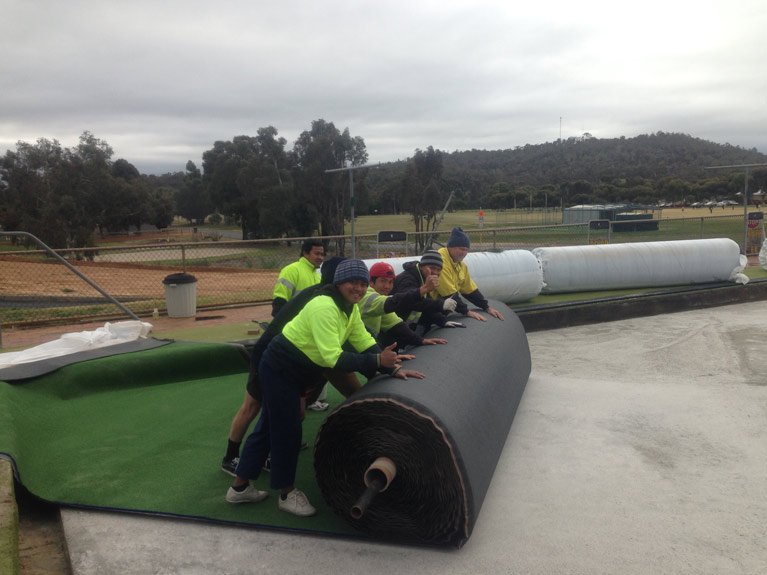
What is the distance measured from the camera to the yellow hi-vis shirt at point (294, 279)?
6.18m

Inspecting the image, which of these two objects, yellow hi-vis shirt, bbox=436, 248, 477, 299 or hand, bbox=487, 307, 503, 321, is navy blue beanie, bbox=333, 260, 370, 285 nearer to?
yellow hi-vis shirt, bbox=436, 248, 477, 299

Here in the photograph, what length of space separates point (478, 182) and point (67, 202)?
173 ft

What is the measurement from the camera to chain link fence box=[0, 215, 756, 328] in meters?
11.6

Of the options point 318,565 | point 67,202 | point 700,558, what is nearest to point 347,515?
point 318,565

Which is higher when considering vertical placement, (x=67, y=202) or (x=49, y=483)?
(x=67, y=202)

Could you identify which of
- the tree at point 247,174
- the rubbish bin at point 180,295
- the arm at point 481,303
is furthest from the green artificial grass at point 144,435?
the tree at point 247,174

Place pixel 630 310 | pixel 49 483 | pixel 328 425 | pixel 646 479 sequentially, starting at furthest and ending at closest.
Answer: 1. pixel 630 310
2. pixel 646 479
3. pixel 49 483
4. pixel 328 425

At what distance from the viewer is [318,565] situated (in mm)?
3799

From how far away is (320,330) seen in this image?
394cm

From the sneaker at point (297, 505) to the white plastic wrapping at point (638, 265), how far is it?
8.96 meters

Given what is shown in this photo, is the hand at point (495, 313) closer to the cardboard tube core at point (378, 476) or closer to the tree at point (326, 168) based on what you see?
the cardboard tube core at point (378, 476)

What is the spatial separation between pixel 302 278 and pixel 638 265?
8771 millimetres

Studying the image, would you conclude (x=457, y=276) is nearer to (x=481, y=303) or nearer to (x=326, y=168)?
(x=481, y=303)

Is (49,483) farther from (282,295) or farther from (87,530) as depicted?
(282,295)
